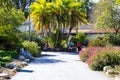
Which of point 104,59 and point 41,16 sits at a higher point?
point 41,16

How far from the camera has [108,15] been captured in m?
54.0

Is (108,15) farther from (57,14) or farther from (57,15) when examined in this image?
(57,15)

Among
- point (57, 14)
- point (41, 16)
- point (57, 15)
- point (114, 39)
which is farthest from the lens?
point (41, 16)

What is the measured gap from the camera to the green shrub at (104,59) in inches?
987

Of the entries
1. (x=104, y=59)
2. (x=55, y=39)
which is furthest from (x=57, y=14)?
(x=104, y=59)

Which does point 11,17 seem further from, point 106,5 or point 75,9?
point 75,9

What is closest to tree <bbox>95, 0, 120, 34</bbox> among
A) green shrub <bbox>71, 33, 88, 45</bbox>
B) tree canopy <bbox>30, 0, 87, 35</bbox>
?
tree canopy <bbox>30, 0, 87, 35</bbox>

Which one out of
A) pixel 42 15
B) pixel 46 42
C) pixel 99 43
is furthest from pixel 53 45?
pixel 99 43

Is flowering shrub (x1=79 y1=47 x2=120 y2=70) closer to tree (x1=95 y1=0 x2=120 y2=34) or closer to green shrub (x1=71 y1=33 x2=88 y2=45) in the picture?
tree (x1=95 y1=0 x2=120 y2=34)

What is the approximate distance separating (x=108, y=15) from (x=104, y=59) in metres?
29.2

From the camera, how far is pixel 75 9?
6272cm

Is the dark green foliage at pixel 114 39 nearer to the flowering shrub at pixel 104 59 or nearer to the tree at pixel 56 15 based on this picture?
the tree at pixel 56 15

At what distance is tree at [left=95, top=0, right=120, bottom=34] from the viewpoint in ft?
177

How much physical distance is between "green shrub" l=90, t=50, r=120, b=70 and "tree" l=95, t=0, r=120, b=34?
92.1 feet
